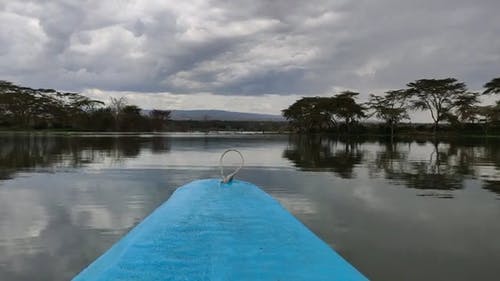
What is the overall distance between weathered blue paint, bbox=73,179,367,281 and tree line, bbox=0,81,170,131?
71.1 metres

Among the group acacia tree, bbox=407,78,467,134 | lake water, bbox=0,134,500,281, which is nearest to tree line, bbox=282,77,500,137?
acacia tree, bbox=407,78,467,134

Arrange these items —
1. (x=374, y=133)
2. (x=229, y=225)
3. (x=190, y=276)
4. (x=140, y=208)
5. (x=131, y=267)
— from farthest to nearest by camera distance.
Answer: (x=374, y=133) < (x=140, y=208) < (x=229, y=225) < (x=131, y=267) < (x=190, y=276)

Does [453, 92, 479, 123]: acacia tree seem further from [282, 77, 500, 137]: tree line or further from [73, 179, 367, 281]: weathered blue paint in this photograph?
[73, 179, 367, 281]: weathered blue paint

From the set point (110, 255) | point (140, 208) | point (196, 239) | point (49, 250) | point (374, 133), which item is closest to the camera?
point (110, 255)

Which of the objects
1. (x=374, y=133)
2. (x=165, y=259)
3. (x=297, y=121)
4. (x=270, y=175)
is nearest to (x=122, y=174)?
(x=270, y=175)

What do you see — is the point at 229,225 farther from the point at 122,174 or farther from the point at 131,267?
the point at 122,174

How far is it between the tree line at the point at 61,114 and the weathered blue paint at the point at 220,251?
2801 inches

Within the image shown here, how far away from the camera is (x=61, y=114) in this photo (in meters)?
74.8

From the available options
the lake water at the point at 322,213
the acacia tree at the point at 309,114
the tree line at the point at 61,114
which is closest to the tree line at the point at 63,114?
the tree line at the point at 61,114

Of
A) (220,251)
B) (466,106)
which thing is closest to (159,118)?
(466,106)

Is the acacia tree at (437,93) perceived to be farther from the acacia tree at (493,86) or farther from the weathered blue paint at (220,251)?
the weathered blue paint at (220,251)

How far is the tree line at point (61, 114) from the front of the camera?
70188 millimetres

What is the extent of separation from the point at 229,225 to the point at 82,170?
9.64 meters

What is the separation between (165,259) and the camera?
2.34 metres
